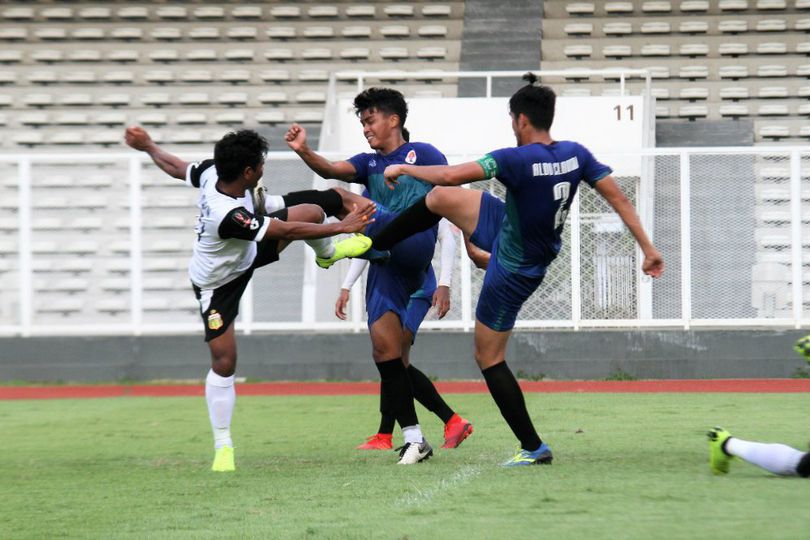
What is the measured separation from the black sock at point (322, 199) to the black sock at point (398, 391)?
36.1 inches

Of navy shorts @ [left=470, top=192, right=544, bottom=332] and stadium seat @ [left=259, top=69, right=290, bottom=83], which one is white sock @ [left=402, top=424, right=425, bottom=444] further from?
stadium seat @ [left=259, top=69, right=290, bottom=83]

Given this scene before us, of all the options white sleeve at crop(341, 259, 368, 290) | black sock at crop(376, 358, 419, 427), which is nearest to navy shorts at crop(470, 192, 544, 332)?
black sock at crop(376, 358, 419, 427)

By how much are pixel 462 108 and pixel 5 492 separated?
11.4 metres

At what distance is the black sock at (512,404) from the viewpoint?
6.16 metres

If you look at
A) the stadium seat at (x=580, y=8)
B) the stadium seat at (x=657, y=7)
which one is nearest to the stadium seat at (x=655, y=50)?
the stadium seat at (x=657, y=7)

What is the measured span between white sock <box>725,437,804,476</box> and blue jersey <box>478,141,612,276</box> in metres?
1.42

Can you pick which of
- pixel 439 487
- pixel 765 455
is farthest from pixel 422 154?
pixel 765 455

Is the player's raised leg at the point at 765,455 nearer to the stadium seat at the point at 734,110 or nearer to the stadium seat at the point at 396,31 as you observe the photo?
the stadium seat at the point at 734,110

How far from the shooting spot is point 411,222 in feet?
21.1

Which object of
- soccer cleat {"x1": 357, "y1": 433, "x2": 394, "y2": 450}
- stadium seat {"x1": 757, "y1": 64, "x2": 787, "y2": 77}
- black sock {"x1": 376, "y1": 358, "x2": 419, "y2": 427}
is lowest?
soccer cleat {"x1": 357, "y1": 433, "x2": 394, "y2": 450}

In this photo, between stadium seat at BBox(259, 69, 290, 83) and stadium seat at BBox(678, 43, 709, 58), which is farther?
stadium seat at BBox(259, 69, 290, 83)

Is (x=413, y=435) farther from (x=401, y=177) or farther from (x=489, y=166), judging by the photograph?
(x=489, y=166)

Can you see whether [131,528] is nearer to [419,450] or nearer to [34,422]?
[419,450]

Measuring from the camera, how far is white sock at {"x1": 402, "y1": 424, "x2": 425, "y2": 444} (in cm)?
670
